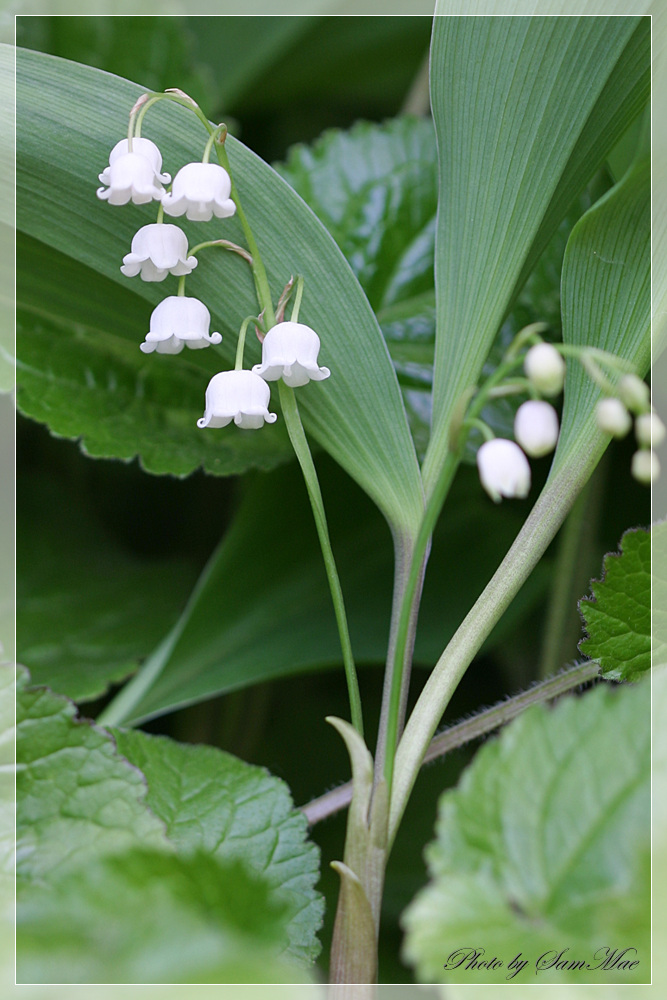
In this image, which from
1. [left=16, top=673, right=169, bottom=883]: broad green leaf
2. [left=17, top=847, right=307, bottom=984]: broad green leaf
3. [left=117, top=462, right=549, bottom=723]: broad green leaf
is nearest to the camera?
[left=17, top=847, right=307, bottom=984]: broad green leaf

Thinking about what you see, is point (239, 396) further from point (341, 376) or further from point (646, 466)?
point (646, 466)

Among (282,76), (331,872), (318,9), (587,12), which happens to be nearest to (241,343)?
(587,12)

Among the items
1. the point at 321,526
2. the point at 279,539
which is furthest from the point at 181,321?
the point at 279,539

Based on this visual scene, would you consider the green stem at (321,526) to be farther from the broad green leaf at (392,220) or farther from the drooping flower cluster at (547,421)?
the broad green leaf at (392,220)

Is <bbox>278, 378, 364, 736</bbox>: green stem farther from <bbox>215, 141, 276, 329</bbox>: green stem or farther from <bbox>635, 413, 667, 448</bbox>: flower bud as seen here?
<bbox>635, 413, 667, 448</bbox>: flower bud

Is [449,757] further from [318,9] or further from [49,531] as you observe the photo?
[318,9]

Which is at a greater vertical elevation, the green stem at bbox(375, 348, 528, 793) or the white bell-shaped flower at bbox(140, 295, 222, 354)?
the white bell-shaped flower at bbox(140, 295, 222, 354)

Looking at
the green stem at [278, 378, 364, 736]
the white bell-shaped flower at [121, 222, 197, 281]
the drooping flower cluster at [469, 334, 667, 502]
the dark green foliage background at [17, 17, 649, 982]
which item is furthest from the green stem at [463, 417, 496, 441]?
the dark green foliage background at [17, 17, 649, 982]
